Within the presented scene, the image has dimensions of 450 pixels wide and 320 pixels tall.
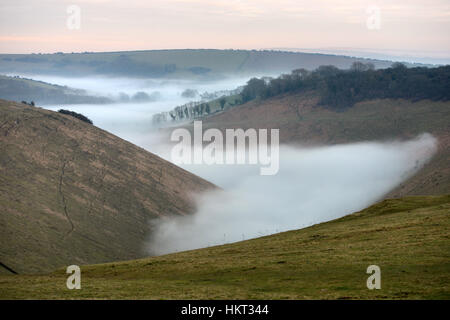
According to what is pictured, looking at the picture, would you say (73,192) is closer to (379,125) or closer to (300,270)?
(300,270)

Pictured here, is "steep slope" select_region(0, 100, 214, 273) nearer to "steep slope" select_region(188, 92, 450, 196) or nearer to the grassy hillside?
the grassy hillside

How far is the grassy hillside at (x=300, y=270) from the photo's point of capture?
24891 mm

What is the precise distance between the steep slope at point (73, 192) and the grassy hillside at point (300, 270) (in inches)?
981

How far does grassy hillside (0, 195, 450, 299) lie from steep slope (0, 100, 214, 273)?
24.9 metres

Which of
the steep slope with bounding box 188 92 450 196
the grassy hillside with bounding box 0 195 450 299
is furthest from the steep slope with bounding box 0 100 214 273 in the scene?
the steep slope with bounding box 188 92 450 196

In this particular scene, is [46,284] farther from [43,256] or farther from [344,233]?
[43,256]

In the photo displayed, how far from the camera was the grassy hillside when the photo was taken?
24.9m

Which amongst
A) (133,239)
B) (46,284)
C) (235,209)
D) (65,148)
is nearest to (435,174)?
(235,209)

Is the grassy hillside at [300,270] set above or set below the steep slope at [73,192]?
below

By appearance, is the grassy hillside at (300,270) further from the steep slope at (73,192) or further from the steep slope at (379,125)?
the steep slope at (379,125)

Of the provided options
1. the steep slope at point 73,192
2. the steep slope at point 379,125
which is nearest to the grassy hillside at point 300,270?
the steep slope at point 73,192

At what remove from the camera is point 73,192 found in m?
87.1

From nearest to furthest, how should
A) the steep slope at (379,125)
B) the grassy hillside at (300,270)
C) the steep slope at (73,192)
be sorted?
1. the grassy hillside at (300,270)
2. the steep slope at (73,192)
3. the steep slope at (379,125)

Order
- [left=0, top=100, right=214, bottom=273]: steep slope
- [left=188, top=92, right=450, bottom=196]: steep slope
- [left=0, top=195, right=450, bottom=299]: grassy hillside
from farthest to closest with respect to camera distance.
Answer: [left=188, top=92, right=450, bottom=196]: steep slope < [left=0, top=100, right=214, bottom=273]: steep slope < [left=0, top=195, right=450, bottom=299]: grassy hillside
